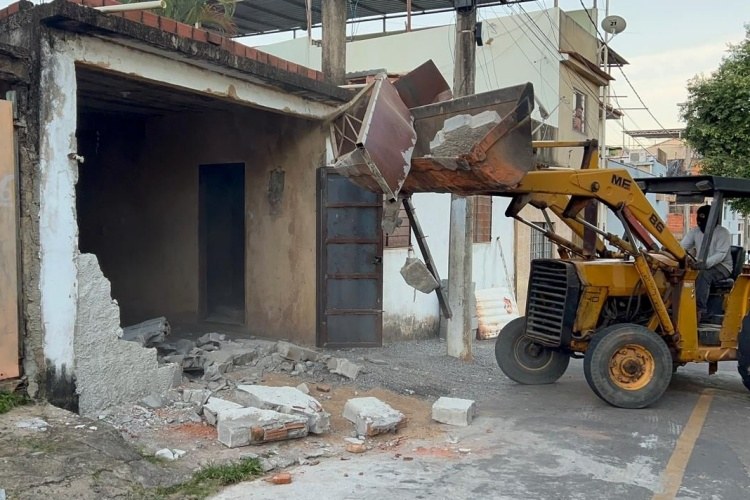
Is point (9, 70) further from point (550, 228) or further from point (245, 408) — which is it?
point (550, 228)

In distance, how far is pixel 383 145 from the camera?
582cm

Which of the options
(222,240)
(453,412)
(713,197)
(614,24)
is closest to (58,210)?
(453,412)

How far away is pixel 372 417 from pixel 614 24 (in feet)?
52.7

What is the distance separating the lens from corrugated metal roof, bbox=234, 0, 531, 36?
18438 millimetres

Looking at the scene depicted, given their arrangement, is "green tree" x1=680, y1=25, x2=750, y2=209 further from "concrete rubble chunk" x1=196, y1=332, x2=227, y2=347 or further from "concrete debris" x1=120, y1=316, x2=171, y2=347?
"concrete debris" x1=120, y1=316, x2=171, y2=347

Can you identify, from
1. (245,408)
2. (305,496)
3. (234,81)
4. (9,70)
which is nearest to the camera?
(305,496)

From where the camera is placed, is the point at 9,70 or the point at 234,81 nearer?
the point at 9,70

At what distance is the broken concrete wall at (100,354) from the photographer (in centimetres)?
592

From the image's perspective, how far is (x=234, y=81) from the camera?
752 cm

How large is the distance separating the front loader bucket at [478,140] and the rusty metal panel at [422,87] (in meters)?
0.58

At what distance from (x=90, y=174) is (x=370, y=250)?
521 cm

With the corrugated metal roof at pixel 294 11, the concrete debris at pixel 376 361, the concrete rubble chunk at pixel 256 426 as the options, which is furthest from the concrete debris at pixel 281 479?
the corrugated metal roof at pixel 294 11

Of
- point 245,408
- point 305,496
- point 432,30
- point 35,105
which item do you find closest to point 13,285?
point 35,105

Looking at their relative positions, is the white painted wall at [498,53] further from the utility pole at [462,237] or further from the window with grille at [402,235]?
the utility pole at [462,237]
